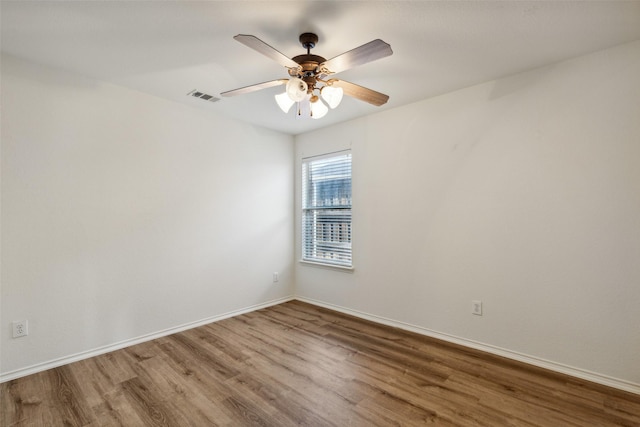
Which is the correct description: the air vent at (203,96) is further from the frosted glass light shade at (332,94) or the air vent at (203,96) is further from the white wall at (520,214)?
the white wall at (520,214)

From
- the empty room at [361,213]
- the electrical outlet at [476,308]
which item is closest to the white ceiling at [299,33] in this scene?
the empty room at [361,213]

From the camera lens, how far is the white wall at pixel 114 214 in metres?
2.34

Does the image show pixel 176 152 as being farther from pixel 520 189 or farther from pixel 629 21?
pixel 629 21

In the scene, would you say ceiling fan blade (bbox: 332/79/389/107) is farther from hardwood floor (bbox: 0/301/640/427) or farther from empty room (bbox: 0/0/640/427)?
hardwood floor (bbox: 0/301/640/427)

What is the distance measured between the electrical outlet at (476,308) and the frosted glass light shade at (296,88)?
7.91ft

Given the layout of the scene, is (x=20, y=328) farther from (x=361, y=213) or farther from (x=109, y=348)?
(x=361, y=213)

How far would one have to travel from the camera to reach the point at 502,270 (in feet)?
8.68

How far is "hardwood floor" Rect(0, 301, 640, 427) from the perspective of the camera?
6.04ft

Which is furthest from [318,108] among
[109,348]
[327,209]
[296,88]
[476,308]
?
[109,348]

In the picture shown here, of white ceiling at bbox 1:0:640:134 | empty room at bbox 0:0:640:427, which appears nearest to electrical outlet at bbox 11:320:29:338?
empty room at bbox 0:0:640:427

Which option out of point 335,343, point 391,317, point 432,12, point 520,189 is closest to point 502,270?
point 520,189

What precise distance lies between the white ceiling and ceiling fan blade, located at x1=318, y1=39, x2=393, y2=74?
29 centimetres

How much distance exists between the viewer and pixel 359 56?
67.7 inches

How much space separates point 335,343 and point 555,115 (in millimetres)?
2736
